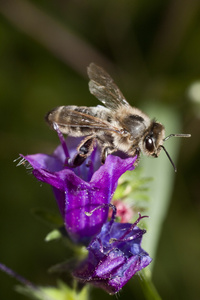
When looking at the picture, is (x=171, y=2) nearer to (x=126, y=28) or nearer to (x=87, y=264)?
(x=126, y=28)

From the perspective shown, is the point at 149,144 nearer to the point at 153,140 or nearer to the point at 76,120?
the point at 153,140

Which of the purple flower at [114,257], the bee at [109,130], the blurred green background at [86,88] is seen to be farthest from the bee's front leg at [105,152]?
the blurred green background at [86,88]

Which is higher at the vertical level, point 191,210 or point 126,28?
point 126,28

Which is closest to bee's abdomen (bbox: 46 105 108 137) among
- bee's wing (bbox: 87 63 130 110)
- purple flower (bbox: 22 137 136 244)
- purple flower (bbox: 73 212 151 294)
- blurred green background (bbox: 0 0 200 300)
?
purple flower (bbox: 22 137 136 244)

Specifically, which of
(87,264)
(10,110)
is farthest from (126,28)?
(87,264)

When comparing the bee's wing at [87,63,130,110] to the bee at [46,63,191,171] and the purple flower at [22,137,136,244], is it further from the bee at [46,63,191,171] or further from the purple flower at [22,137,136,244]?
the purple flower at [22,137,136,244]
